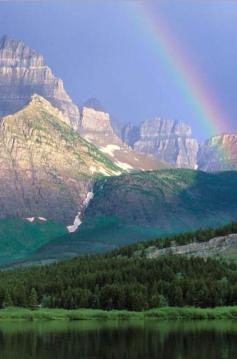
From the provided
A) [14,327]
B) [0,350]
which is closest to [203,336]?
[0,350]

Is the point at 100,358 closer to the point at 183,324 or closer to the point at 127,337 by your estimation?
the point at 127,337

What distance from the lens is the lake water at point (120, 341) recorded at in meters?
123

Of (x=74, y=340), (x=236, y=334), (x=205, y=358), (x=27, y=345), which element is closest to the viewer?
(x=205, y=358)

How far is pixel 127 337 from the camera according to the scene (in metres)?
155

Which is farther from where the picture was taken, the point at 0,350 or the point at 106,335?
the point at 106,335

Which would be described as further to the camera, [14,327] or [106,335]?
[14,327]

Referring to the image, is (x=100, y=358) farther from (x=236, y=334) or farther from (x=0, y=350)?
(x=236, y=334)

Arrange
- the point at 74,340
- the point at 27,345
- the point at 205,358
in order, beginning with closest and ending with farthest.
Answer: the point at 205,358
the point at 27,345
the point at 74,340

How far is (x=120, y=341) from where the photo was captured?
14562 cm

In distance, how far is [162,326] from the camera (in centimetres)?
18875

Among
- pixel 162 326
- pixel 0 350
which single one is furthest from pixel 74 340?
pixel 162 326

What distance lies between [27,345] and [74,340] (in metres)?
12.8

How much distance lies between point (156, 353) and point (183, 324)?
75.8 m

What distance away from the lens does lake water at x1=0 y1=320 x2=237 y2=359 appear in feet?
403
